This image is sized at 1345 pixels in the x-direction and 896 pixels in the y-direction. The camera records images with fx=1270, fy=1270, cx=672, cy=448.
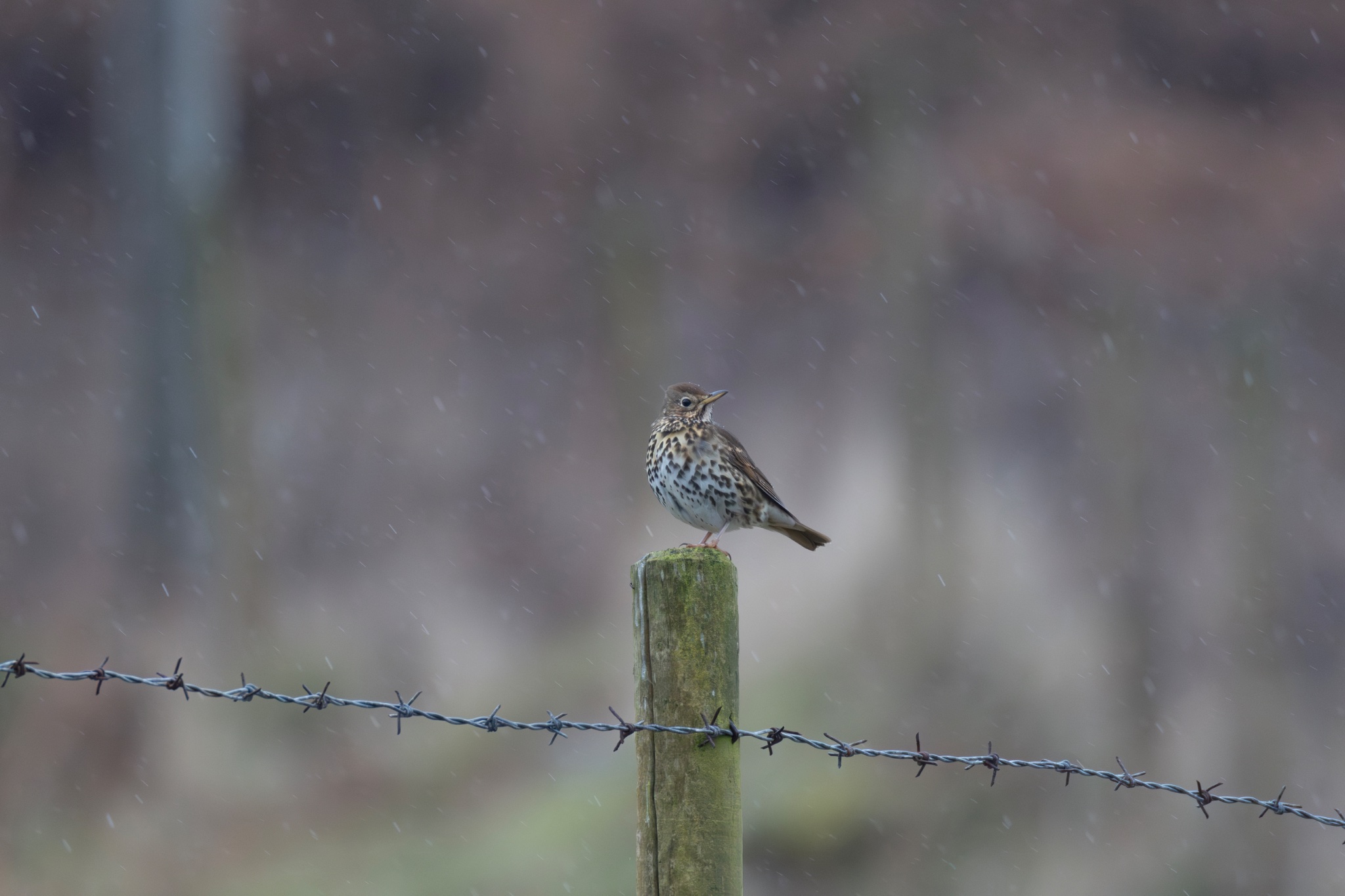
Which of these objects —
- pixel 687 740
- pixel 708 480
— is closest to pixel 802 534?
pixel 708 480

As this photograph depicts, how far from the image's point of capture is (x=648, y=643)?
8.30 feet

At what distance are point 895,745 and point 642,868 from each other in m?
11.1

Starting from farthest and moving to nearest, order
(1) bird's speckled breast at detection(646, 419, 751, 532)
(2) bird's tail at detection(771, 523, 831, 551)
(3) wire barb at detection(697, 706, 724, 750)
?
1. (2) bird's tail at detection(771, 523, 831, 551)
2. (1) bird's speckled breast at detection(646, 419, 751, 532)
3. (3) wire barb at detection(697, 706, 724, 750)

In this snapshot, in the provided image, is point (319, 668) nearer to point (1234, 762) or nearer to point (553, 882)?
point (553, 882)

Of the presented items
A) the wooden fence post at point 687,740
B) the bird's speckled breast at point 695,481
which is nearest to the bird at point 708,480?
the bird's speckled breast at point 695,481

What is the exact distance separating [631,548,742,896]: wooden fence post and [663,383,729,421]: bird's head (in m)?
2.55

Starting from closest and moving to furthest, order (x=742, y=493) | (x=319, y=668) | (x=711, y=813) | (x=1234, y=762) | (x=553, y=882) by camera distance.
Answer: (x=711, y=813)
(x=742, y=493)
(x=553, y=882)
(x=1234, y=762)
(x=319, y=668)

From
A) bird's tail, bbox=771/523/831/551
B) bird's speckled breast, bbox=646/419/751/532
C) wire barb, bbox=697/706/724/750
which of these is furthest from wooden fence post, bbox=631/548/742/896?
bird's tail, bbox=771/523/831/551

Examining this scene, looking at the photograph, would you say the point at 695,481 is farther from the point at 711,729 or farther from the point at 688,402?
the point at 711,729

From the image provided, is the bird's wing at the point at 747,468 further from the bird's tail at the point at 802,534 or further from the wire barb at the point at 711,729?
the wire barb at the point at 711,729

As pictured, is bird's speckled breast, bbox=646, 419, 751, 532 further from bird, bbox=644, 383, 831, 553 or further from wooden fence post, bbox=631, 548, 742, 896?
wooden fence post, bbox=631, 548, 742, 896

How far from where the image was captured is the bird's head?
5.10 m

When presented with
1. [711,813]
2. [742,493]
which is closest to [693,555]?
[711,813]

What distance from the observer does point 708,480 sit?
15.7 feet
